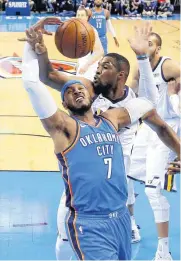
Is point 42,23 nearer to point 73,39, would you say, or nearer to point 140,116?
point 73,39

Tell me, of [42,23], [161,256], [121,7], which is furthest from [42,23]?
[121,7]

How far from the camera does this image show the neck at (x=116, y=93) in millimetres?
4251

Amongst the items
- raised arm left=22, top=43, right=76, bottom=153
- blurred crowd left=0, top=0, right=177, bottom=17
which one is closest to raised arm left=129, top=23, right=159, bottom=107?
raised arm left=22, top=43, right=76, bottom=153

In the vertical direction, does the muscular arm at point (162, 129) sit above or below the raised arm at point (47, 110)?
below

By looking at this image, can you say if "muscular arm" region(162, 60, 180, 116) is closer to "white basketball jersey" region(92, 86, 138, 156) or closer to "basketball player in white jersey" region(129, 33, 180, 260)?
"basketball player in white jersey" region(129, 33, 180, 260)

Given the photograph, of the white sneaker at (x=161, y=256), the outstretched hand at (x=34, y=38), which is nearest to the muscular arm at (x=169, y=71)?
the white sneaker at (x=161, y=256)

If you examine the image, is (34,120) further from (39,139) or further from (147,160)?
(147,160)

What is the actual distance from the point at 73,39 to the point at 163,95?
1.18 m

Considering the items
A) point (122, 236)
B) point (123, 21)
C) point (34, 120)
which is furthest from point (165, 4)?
point (122, 236)

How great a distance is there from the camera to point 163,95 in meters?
5.01

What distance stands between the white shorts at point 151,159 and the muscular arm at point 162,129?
2.80 feet

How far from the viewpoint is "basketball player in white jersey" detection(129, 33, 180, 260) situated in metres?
4.62

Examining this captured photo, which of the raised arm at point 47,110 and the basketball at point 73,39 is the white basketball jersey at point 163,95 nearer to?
the basketball at point 73,39

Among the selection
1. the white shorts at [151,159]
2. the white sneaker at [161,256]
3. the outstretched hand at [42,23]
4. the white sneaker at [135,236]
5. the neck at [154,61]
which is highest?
the outstretched hand at [42,23]
